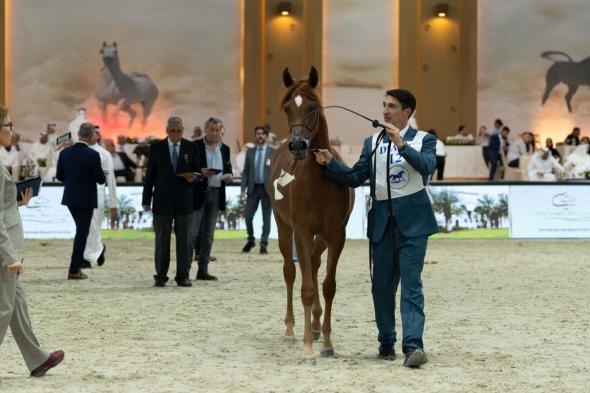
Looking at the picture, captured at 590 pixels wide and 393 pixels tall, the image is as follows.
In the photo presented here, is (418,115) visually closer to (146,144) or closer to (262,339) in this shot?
(146,144)

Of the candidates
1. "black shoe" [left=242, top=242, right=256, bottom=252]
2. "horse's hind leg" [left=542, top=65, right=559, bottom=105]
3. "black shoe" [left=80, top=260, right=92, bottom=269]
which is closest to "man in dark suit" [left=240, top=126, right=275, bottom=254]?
→ "black shoe" [left=242, top=242, right=256, bottom=252]

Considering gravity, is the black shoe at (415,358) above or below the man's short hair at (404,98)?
below

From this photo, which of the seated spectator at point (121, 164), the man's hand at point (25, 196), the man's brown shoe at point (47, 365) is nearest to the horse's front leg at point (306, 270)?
the man's brown shoe at point (47, 365)

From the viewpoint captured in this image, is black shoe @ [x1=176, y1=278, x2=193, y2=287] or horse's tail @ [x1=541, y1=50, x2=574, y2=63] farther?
horse's tail @ [x1=541, y1=50, x2=574, y2=63]

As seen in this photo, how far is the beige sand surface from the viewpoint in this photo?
6402mm

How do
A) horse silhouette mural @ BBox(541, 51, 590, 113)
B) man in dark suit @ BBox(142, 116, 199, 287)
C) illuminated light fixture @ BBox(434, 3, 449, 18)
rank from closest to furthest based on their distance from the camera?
man in dark suit @ BBox(142, 116, 199, 287) < illuminated light fixture @ BBox(434, 3, 449, 18) < horse silhouette mural @ BBox(541, 51, 590, 113)

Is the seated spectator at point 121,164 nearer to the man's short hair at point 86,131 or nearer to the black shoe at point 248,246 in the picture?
the black shoe at point 248,246

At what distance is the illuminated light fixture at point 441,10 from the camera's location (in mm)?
33406

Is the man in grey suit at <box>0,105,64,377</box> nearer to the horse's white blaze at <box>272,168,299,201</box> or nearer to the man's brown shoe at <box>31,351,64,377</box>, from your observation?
the man's brown shoe at <box>31,351,64,377</box>

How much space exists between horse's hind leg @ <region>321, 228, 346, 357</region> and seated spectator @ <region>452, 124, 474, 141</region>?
23004mm

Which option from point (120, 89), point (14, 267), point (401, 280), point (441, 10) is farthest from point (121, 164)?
point (14, 267)

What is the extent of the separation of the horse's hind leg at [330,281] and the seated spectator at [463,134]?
23.0 meters

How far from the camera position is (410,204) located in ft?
23.1

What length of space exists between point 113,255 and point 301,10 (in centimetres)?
1831
